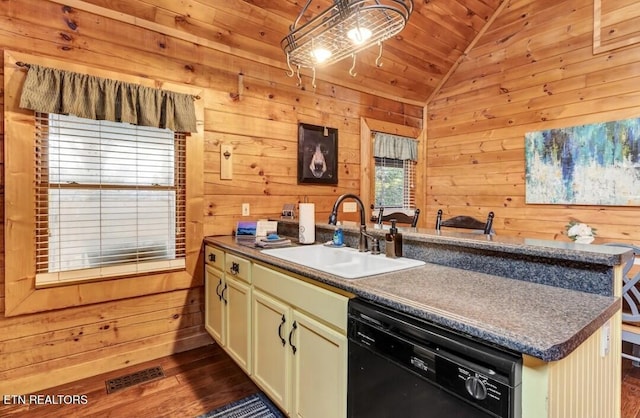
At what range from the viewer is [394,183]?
4.14m

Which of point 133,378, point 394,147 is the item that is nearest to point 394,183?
point 394,147

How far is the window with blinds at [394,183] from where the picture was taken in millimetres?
3963

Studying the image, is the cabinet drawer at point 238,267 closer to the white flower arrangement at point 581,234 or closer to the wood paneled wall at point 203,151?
the wood paneled wall at point 203,151

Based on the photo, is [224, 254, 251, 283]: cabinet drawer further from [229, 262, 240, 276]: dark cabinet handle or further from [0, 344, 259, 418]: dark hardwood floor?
[0, 344, 259, 418]: dark hardwood floor

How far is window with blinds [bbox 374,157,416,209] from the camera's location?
396 centimetres

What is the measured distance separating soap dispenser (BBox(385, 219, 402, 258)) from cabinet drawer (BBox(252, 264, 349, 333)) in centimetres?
51

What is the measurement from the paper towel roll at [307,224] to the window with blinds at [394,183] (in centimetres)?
171

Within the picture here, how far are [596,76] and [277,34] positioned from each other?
2.83 metres

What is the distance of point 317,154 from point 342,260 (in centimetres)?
165

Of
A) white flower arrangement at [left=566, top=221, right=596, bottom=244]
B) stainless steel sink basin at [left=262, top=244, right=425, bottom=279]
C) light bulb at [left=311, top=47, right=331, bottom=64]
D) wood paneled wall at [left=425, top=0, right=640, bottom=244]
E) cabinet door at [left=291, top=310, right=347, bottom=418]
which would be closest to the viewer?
cabinet door at [left=291, top=310, right=347, bottom=418]

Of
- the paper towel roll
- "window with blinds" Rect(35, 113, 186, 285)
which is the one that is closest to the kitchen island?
the paper towel roll

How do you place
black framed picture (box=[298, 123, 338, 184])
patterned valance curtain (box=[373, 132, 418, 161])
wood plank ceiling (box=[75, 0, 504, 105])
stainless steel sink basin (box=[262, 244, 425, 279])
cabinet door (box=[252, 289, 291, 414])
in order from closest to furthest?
stainless steel sink basin (box=[262, 244, 425, 279]), cabinet door (box=[252, 289, 291, 414]), wood plank ceiling (box=[75, 0, 504, 105]), black framed picture (box=[298, 123, 338, 184]), patterned valance curtain (box=[373, 132, 418, 161])

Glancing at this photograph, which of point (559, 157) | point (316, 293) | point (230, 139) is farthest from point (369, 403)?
point (559, 157)

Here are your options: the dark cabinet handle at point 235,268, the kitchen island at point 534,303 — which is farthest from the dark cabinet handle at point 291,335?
the dark cabinet handle at point 235,268
